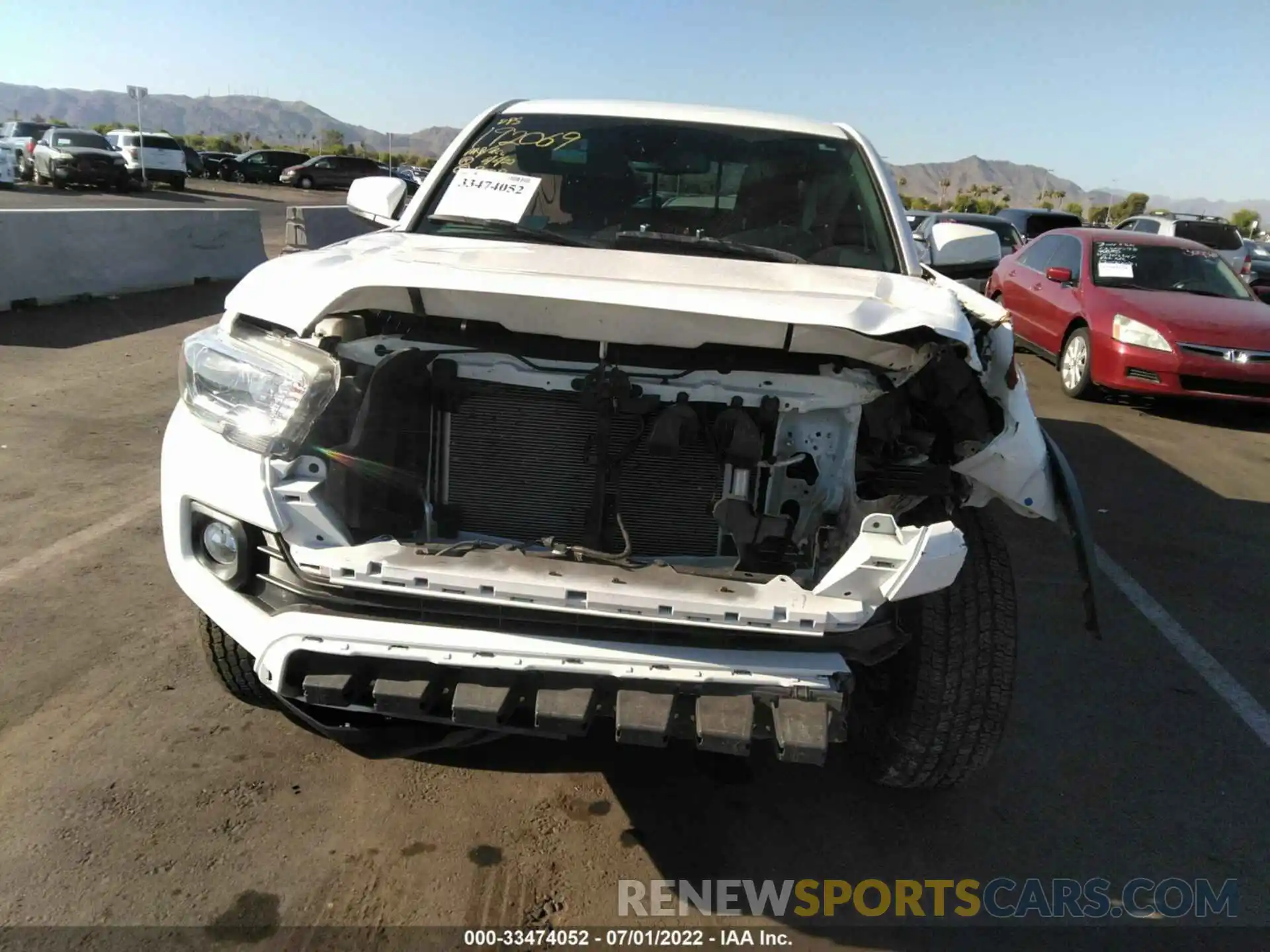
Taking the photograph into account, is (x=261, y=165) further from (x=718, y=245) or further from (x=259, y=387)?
(x=259, y=387)

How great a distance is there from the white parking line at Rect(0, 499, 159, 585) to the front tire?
301 inches

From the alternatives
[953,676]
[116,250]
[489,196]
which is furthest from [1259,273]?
[116,250]

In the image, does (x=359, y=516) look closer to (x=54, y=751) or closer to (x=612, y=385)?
(x=612, y=385)

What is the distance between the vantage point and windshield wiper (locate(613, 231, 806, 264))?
10.4 feet

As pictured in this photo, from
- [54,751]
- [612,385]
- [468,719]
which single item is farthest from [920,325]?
[54,751]

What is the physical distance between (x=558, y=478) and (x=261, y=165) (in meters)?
44.4

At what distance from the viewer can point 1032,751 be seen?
3123mm

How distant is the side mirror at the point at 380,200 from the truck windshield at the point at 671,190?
280mm

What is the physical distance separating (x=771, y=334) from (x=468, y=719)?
118 cm

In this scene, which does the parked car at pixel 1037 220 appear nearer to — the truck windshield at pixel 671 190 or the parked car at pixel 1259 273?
the parked car at pixel 1259 273

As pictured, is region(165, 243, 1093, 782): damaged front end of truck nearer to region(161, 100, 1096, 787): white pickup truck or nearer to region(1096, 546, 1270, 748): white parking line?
region(161, 100, 1096, 787): white pickup truck

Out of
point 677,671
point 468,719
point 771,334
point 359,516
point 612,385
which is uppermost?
point 771,334

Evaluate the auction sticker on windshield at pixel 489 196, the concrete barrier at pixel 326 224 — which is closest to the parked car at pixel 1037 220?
the concrete barrier at pixel 326 224

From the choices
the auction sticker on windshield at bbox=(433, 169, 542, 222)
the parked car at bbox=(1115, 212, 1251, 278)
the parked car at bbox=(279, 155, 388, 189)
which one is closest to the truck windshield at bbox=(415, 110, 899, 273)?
the auction sticker on windshield at bbox=(433, 169, 542, 222)
